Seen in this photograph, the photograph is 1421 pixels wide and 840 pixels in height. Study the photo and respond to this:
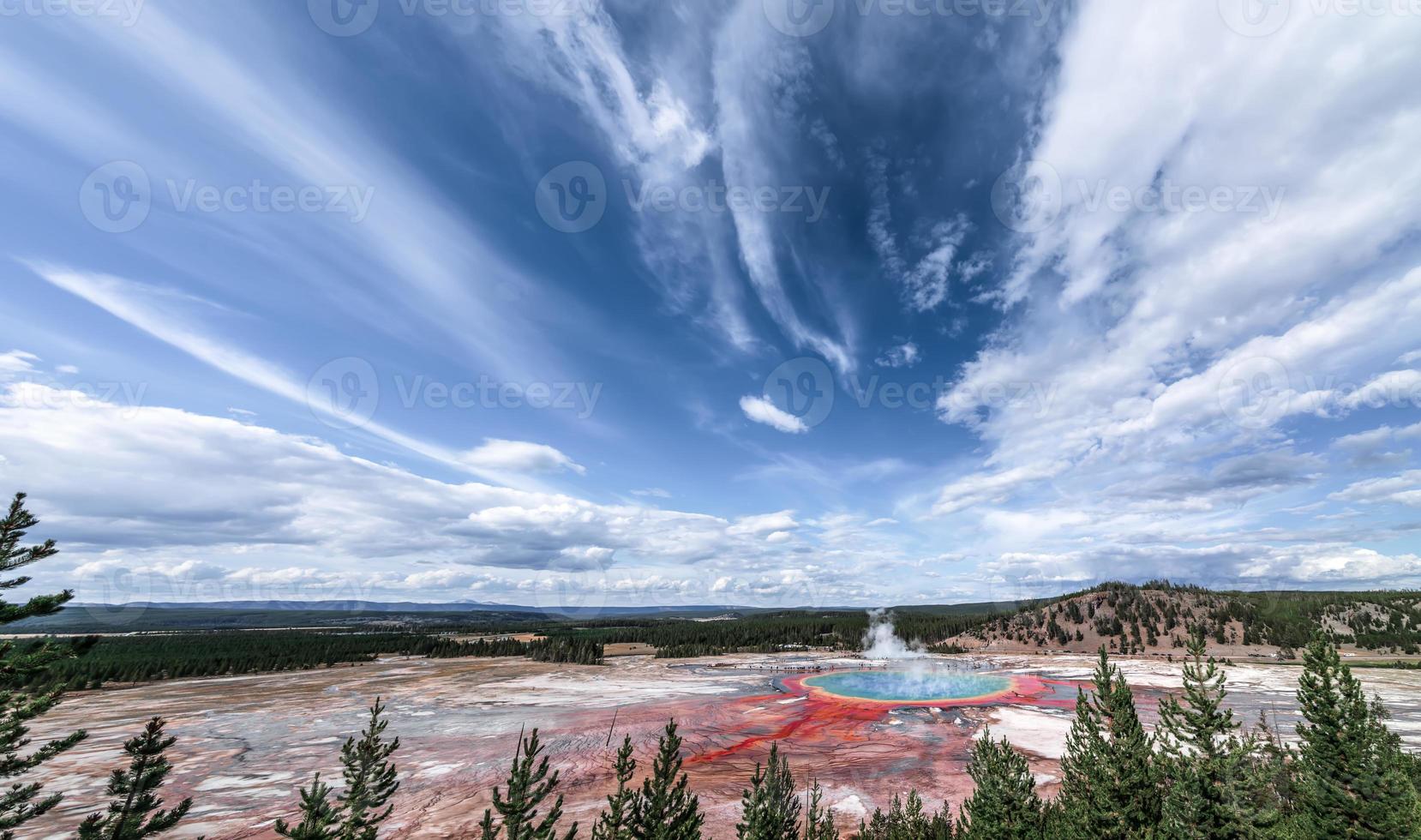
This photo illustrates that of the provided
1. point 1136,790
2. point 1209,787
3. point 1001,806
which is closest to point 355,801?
point 1001,806

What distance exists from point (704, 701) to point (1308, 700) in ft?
157

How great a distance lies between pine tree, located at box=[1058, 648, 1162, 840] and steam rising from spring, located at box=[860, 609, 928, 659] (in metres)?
98.3

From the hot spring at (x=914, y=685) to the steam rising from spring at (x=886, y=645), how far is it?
27061 millimetres

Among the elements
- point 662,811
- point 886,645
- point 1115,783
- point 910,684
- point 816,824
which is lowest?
point 886,645

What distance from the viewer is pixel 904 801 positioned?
89.7ft

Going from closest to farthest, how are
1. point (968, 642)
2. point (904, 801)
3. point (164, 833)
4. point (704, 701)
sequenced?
point (164, 833) → point (904, 801) → point (704, 701) → point (968, 642)

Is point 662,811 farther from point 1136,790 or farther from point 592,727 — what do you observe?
point 592,727

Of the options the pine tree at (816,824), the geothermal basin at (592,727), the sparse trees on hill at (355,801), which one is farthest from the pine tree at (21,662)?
the pine tree at (816,824)

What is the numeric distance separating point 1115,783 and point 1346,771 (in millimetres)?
7972

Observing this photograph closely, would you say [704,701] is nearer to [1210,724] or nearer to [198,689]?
[1210,724]

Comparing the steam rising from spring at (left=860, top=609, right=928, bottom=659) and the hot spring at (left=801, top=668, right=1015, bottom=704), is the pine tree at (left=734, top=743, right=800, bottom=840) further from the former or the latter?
the steam rising from spring at (left=860, top=609, right=928, bottom=659)

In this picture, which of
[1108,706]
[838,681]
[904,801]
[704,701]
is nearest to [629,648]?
[838,681]

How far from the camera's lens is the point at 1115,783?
17984mm

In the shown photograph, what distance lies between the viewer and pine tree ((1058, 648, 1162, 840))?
1711 centimetres
